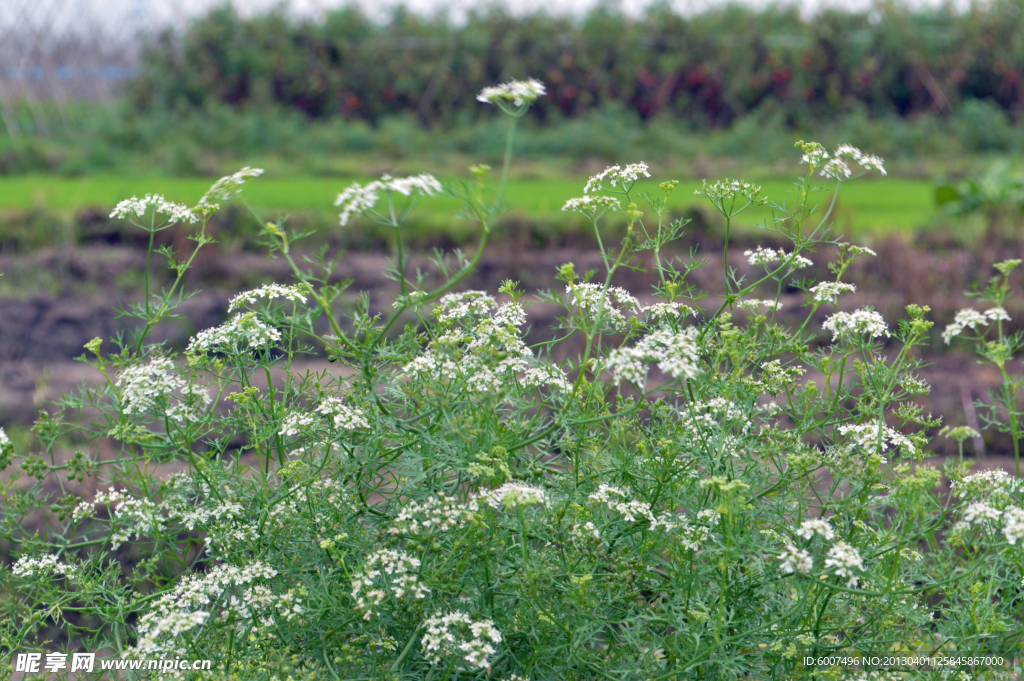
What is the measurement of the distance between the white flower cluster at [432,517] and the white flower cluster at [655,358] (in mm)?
423

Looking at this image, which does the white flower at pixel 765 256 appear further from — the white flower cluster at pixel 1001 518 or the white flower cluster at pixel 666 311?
the white flower cluster at pixel 1001 518

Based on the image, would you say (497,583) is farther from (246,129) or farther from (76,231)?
(246,129)

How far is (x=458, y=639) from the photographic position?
6.02ft

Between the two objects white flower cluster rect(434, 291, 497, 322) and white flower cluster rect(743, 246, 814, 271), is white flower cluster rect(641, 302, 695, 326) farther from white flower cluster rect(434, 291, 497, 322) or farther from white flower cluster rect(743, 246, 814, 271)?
white flower cluster rect(434, 291, 497, 322)

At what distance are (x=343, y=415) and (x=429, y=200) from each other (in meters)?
8.39

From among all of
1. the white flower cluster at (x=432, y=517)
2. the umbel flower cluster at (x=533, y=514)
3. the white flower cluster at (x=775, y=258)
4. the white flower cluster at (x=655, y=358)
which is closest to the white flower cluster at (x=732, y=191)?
the umbel flower cluster at (x=533, y=514)

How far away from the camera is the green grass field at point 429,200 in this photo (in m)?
8.83

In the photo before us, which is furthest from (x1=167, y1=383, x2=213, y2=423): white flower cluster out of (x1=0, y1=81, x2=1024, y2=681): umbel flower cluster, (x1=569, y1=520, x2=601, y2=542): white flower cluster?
(x1=569, y1=520, x2=601, y2=542): white flower cluster

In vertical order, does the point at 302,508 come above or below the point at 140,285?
above

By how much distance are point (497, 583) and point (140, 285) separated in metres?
6.34

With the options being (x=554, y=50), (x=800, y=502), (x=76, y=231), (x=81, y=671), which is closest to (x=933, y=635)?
(x=800, y=502)

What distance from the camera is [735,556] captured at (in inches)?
70.1

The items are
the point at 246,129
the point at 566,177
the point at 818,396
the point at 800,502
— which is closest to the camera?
the point at 800,502

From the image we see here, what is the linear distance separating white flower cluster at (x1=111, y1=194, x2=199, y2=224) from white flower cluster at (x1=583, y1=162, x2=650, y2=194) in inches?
40.0
